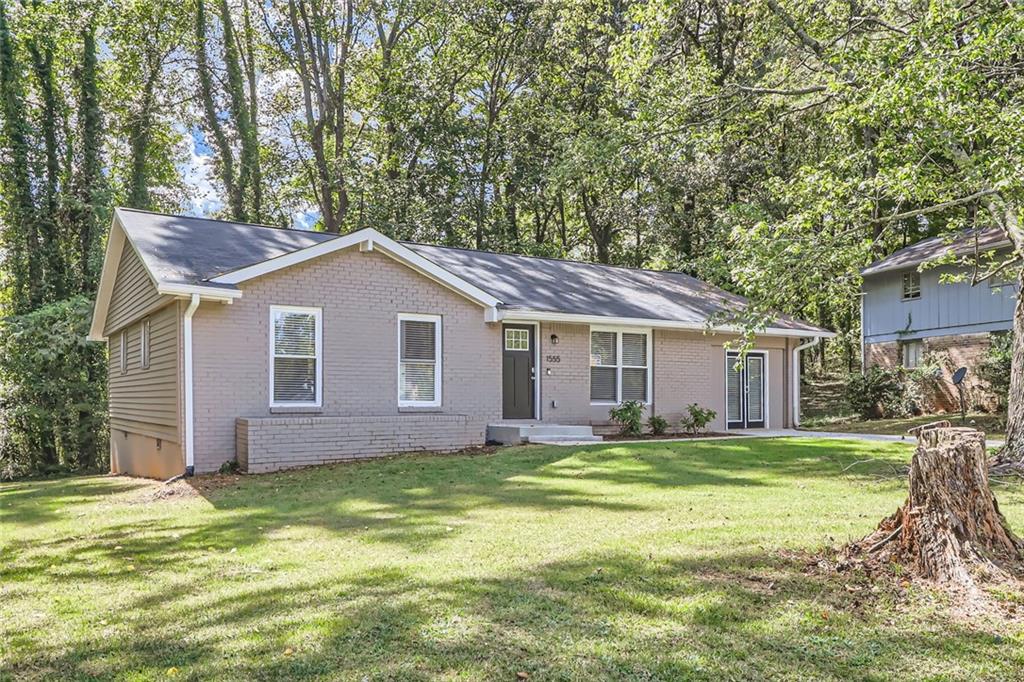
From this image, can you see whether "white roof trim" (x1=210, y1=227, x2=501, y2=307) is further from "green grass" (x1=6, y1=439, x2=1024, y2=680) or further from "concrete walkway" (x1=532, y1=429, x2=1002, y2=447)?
"green grass" (x1=6, y1=439, x2=1024, y2=680)

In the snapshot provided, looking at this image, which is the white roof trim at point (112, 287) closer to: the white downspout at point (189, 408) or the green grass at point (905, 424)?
the white downspout at point (189, 408)

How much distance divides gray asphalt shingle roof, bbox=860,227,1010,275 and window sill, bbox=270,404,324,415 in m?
16.6

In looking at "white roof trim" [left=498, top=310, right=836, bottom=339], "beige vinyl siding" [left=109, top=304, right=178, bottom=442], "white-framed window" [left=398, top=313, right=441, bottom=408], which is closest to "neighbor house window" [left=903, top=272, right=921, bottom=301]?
"white roof trim" [left=498, top=310, right=836, bottom=339]

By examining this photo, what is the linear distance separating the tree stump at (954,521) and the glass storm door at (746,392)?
1278cm

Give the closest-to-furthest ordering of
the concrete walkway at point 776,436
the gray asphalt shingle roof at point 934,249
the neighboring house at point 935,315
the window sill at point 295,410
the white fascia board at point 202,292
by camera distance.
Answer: the white fascia board at point 202,292 → the window sill at point 295,410 → the concrete walkway at point 776,436 → the gray asphalt shingle roof at point 934,249 → the neighboring house at point 935,315

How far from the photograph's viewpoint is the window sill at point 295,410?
1169cm

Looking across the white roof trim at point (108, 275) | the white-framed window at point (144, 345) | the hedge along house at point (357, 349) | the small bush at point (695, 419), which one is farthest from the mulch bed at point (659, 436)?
the white roof trim at point (108, 275)

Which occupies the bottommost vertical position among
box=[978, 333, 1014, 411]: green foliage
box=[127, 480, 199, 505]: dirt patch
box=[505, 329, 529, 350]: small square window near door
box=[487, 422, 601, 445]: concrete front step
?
box=[127, 480, 199, 505]: dirt patch

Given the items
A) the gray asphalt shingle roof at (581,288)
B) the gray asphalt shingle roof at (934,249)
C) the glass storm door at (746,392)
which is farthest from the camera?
the gray asphalt shingle roof at (934,249)

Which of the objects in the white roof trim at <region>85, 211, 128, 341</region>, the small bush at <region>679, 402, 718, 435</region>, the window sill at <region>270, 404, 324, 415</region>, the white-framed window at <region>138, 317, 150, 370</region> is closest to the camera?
the window sill at <region>270, 404, 324, 415</region>

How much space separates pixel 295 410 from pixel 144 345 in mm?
3572

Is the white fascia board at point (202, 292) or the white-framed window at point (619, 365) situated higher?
the white fascia board at point (202, 292)

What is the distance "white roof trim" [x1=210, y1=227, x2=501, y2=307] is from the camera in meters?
11.1

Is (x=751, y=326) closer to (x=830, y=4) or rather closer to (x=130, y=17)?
(x=830, y=4)
